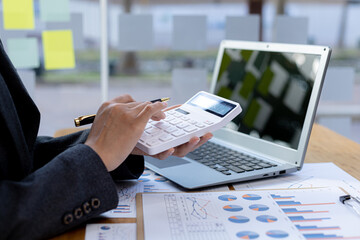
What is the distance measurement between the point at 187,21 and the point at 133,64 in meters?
0.78

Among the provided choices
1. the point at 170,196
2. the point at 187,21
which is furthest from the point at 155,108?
the point at 187,21

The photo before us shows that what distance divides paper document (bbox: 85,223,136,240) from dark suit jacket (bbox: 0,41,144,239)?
0.8 inches

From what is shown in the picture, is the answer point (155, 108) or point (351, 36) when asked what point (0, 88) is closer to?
point (155, 108)

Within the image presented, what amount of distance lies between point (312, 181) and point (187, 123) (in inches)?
11.6

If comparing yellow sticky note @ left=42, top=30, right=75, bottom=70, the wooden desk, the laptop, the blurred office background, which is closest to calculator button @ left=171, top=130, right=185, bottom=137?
the laptop

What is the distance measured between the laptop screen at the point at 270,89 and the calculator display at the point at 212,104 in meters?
0.18

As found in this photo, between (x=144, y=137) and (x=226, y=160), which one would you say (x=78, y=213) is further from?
(x=226, y=160)

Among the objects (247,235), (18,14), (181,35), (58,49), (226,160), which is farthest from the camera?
(181,35)

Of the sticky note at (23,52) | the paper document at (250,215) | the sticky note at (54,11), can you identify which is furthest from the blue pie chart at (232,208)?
the sticky note at (54,11)

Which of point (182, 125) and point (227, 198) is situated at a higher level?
point (182, 125)

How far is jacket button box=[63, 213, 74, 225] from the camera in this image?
25.6 inches

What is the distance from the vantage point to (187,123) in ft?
2.77

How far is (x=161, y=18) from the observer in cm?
260

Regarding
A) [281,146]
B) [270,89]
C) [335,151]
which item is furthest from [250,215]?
[335,151]
